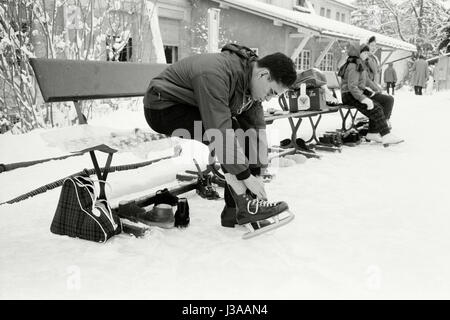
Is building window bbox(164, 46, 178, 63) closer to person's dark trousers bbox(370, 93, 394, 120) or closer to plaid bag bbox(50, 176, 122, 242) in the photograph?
person's dark trousers bbox(370, 93, 394, 120)

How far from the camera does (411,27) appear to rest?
118 ft

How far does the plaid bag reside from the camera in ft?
8.29

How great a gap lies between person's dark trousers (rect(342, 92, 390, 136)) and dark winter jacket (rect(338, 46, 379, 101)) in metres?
0.10

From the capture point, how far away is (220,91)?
2.36m

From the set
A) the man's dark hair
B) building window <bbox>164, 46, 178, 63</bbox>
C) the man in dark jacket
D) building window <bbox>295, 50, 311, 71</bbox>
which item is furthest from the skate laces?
building window <bbox>295, 50, 311, 71</bbox>

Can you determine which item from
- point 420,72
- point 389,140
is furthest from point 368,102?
point 420,72

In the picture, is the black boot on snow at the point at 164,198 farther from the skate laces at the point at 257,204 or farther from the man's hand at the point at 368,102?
the man's hand at the point at 368,102

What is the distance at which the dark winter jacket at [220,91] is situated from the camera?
235 centimetres

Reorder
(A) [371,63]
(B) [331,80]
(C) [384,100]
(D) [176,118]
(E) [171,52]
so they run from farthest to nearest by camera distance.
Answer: (E) [171,52], (B) [331,80], (A) [371,63], (C) [384,100], (D) [176,118]

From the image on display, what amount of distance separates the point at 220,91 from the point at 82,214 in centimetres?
107

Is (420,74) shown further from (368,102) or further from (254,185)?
(254,185)
